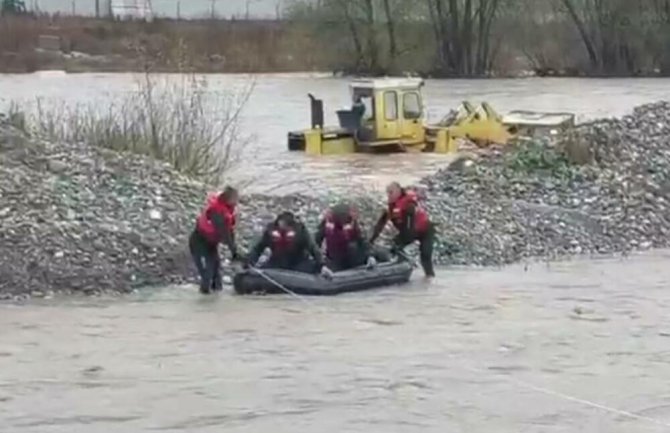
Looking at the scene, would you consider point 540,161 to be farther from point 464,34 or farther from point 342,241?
point 464,34

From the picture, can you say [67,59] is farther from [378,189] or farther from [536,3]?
[378,189]

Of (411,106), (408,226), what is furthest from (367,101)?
(408,226)

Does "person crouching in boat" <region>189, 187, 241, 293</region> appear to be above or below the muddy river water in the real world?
above

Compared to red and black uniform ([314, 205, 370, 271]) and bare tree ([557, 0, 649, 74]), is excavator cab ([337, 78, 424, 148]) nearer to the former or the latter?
red and black uniform ([314, 205, 370, 271])

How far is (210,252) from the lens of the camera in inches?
842

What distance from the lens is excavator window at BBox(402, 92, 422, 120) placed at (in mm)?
42594

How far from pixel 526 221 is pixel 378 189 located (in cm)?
699

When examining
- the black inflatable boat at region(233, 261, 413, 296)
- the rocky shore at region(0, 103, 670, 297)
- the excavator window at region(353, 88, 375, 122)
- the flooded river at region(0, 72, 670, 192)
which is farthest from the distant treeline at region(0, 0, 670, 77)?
the black inflatable boat at region(233, 261, 413, 296)

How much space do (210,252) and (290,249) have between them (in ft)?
3.39

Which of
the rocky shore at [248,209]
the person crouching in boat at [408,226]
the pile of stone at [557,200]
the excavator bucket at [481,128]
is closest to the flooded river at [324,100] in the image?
the excavator bucket at [481,128]

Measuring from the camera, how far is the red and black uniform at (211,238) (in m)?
21.1

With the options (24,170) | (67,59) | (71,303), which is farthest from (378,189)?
(67,59)

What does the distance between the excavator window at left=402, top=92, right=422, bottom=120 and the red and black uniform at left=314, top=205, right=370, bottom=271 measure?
67.1 feet

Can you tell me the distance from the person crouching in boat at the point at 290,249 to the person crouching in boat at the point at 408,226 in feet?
4.91
